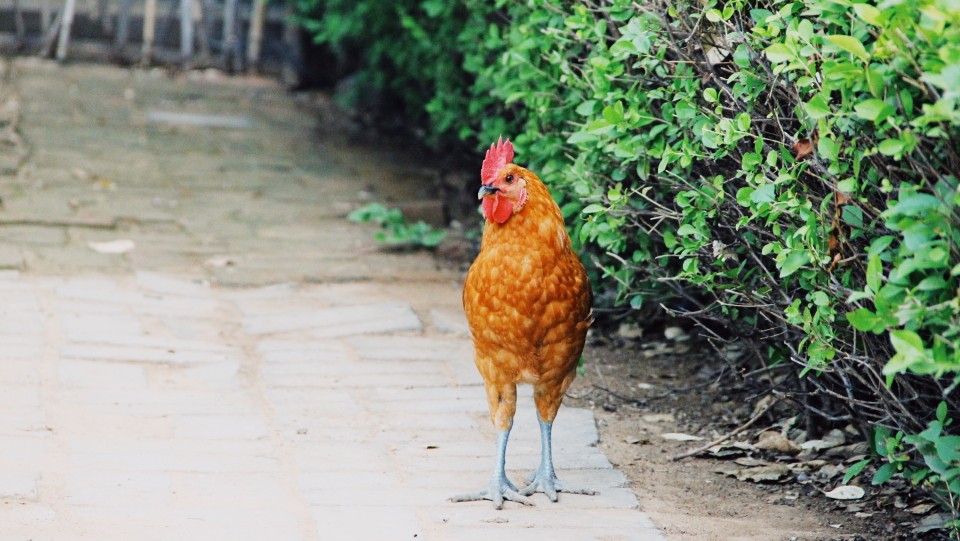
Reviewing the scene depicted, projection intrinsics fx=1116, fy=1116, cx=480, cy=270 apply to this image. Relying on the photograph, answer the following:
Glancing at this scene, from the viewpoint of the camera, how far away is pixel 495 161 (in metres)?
3.61

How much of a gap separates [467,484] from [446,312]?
6.39ft

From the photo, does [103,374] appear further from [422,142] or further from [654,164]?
[422,142]

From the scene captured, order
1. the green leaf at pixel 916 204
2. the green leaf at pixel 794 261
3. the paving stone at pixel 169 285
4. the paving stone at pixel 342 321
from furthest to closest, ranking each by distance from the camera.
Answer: the paving stone at pixel 169 285 → the paving stone at pixel 342 321 → the green leaf at pixel 794 261 → the green leaf at pixel 916 204

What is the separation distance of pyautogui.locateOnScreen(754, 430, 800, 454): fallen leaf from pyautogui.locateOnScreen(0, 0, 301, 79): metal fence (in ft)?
26.2

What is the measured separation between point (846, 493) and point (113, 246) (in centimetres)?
427

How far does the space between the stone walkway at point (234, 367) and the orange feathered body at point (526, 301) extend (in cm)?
44

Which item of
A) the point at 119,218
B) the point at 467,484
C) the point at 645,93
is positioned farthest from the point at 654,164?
the point at 119,218

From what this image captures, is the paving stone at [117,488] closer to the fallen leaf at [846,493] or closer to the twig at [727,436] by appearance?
the twig at [727,436]

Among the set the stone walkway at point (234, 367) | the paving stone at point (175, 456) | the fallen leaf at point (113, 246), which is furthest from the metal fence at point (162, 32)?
the paving stone at point (175, 456)

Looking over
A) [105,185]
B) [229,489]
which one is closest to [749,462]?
[229,489]

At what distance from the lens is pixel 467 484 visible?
152 inches

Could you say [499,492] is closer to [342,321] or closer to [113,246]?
[342,321]

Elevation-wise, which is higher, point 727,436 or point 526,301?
Answer: point 526,301

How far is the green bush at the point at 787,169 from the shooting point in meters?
2.52
